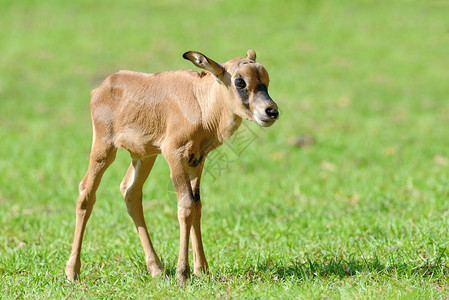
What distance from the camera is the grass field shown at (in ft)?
15.7

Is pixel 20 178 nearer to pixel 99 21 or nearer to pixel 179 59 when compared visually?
pixel 179 59

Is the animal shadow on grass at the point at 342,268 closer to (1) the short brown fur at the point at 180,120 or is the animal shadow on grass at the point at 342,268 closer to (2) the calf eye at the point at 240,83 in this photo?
(1) the short brown fur at the point at 180,120

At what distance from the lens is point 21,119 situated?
1263cm

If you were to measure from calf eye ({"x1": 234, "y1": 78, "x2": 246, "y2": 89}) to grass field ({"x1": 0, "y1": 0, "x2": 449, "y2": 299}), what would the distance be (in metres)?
1.08

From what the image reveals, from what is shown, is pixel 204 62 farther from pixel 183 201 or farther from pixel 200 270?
pixel 200 270

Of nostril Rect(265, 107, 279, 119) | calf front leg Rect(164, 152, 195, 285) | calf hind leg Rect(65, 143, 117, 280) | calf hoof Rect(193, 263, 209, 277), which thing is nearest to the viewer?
nostril Rect(265, 107, 279, 119)

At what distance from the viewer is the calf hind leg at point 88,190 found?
4.68 m

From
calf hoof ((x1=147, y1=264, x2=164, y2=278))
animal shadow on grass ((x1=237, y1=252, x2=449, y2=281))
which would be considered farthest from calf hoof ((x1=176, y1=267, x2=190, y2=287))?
animal shadow on grass ((x1=237, y1=252, x2=449, y2=281))

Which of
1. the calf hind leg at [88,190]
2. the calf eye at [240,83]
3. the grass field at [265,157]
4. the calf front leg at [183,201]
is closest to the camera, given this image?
the calf eye at [240,83]

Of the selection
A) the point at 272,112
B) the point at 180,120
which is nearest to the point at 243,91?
the point at 272,112

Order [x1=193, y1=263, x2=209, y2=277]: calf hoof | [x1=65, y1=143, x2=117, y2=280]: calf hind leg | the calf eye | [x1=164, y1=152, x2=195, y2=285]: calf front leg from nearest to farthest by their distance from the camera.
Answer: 1. the calf eye
2. [x1=164, y1=152, x2=195, y2=285]: calf front leg
3. [x1=193, y1=263, x2=209, y2=277]: calf hoof
4. [x1=65, y1=143, x2=117, y2=280]: calf hind leg

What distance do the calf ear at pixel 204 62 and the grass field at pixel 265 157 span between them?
1.09 m

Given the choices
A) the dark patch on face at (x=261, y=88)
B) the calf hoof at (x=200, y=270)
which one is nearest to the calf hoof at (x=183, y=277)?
the calf hoof at (x=200, y=270)

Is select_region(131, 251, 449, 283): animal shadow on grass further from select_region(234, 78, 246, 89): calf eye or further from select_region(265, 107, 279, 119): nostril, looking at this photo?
select_region(234, 78, 246, 89): calf eye
